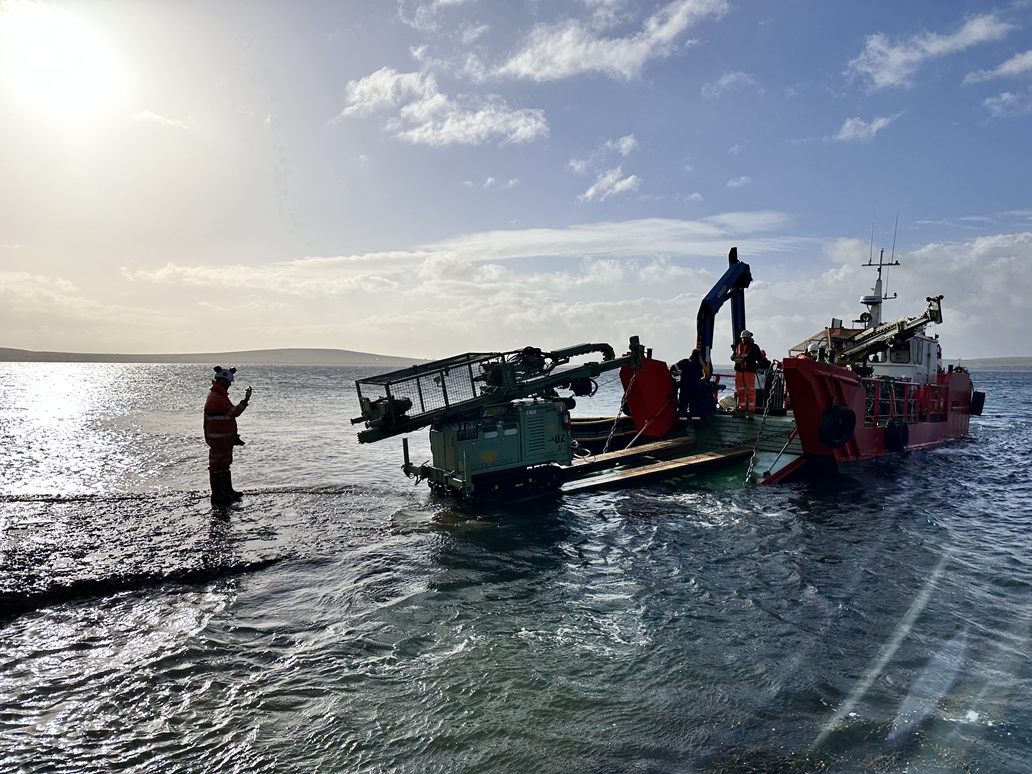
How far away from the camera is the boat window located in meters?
21.3

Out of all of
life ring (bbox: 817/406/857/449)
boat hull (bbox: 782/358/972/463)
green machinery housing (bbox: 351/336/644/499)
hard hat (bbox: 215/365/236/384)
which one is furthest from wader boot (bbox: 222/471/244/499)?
life ring (bbox: 817/406/857/449)

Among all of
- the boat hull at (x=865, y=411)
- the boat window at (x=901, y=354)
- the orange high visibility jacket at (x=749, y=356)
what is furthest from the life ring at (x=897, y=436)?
the orange high visibility jacket at (x=749, y=356)

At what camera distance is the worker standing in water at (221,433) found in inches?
416

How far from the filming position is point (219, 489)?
1095 cm

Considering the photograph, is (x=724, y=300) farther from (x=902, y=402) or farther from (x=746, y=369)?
(x=902, y=402)

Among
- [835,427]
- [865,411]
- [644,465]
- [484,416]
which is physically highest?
[484,416]

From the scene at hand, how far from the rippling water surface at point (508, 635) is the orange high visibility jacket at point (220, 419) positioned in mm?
1248

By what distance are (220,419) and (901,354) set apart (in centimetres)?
2156

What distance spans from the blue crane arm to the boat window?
7724 millimetres

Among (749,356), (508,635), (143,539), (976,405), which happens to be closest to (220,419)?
(143,539)

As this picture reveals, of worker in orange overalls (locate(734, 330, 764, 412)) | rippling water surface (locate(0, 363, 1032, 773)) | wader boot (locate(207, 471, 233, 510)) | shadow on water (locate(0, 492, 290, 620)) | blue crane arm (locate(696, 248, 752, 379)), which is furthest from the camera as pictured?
blue crane arm (locate(696, 248, 752, 379))

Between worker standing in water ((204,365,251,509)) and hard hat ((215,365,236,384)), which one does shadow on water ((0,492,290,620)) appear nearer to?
worker standing in water ((204,365,251,509))

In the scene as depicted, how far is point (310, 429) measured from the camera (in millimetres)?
24672

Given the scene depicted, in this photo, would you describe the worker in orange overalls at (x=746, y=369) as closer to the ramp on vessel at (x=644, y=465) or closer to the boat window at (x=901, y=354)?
the ramp on vessel at (x=644, y=465)
